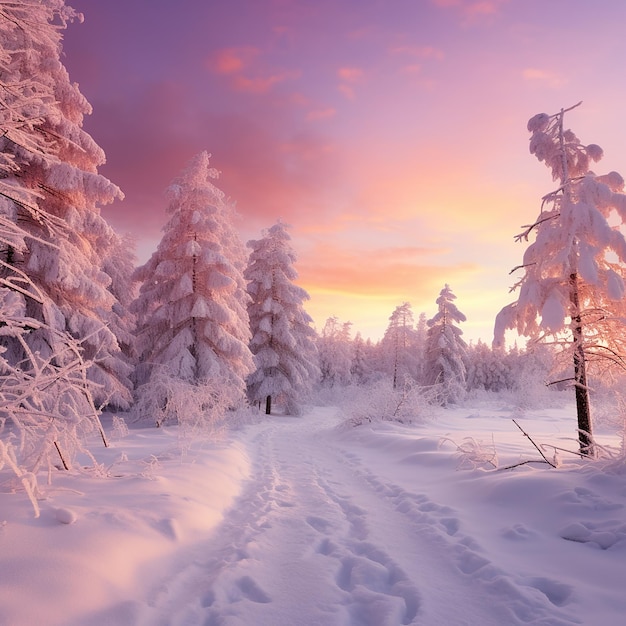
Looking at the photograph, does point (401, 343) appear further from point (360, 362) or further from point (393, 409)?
point (393, 409)

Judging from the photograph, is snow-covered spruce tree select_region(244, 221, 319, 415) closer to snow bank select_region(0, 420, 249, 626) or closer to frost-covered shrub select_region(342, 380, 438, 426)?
frost-covered shrub select_region(342, 380, 438, 426)

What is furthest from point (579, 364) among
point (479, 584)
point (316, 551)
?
point (316, 551)

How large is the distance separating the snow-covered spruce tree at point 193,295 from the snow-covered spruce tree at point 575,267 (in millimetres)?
10839

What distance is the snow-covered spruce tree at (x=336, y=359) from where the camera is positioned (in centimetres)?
5249

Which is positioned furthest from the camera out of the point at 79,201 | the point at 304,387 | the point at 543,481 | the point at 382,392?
the point at 304,387

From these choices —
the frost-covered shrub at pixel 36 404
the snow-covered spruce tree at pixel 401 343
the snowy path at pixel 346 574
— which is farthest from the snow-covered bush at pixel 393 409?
the snow-covered spruce tree at pixel 401 343

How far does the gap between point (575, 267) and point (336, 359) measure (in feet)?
158

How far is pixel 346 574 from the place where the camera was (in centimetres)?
363

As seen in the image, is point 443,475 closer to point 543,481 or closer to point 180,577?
point 543,481

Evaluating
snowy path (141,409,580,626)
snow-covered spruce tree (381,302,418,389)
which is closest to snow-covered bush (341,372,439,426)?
snowy path (141,409,580,626)

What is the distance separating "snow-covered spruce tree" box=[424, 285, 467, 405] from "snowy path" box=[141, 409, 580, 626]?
94.8ft

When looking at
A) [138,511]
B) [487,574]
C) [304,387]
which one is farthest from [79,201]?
[304,387]

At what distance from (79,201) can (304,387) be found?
16214 mm

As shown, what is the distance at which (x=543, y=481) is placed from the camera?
5.25 meters
